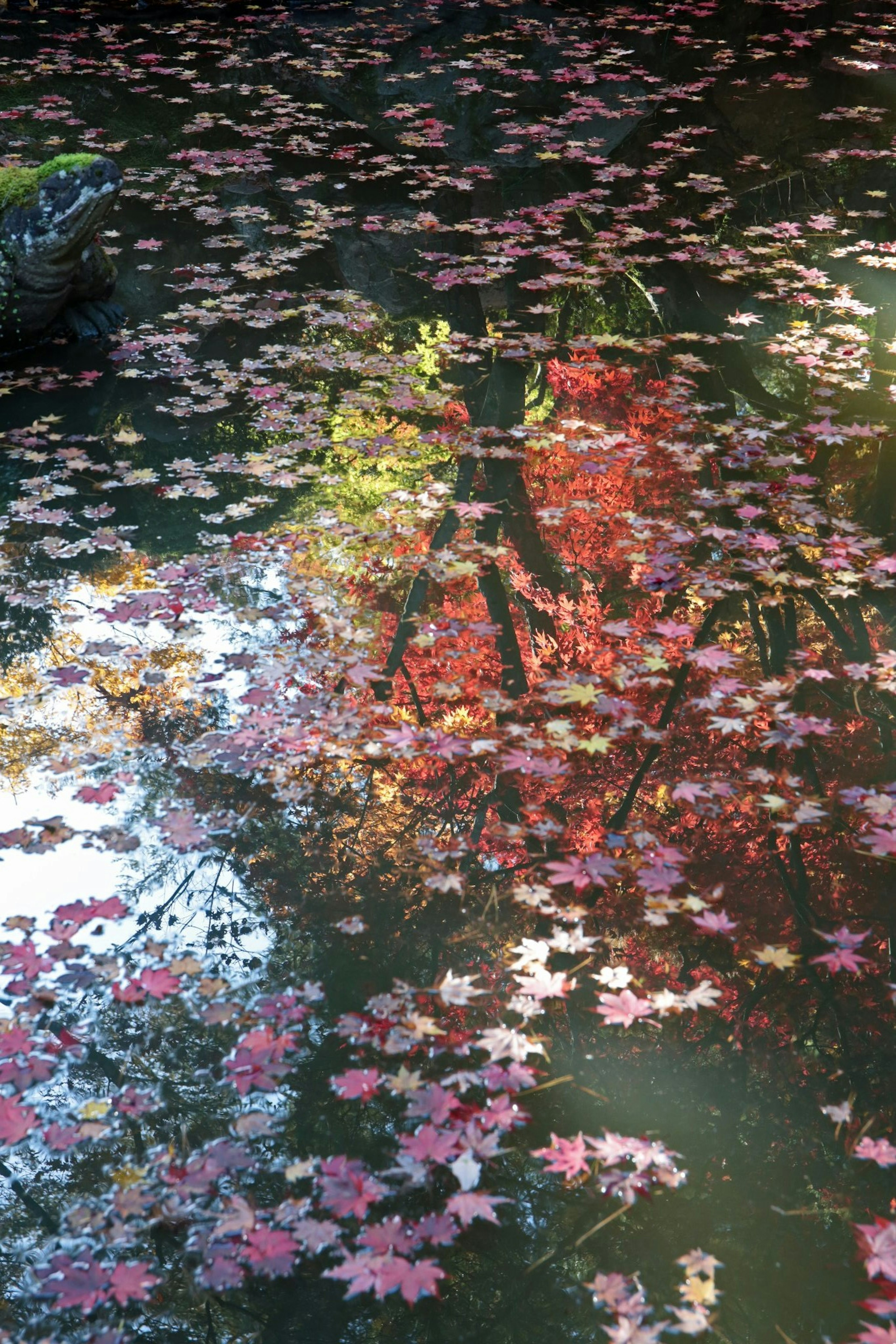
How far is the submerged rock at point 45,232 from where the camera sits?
22.9 ft

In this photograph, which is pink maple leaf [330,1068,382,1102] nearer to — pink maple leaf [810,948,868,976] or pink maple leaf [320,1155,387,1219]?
pink maple leaf [320,1155,387,1219]

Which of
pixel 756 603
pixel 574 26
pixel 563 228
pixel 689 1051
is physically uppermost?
pixel 574 26

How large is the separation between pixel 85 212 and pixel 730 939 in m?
6.69

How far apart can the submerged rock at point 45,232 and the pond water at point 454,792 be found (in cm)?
43

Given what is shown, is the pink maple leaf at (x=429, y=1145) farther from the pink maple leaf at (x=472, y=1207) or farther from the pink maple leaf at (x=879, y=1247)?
the pink maple leaf at (x=879, y=1247)

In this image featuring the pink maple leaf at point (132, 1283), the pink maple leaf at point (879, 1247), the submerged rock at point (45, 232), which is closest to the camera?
the pink maple leaf at point (132, 1283)

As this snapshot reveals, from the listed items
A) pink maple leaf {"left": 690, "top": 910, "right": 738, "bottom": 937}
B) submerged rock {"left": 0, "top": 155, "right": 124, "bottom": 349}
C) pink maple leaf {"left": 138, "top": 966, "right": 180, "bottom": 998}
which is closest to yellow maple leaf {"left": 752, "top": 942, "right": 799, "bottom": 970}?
pink maple leaf {"left": 690, "top": 910, "right": 738, "bottom": 937}

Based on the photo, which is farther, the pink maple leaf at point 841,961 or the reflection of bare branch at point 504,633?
the reflection of bare branch at point 504,633

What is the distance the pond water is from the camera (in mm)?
2596

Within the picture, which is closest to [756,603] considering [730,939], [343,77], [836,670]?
[836,670]

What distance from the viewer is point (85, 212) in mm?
7000

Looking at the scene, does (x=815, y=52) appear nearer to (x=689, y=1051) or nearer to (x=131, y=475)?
(x=131, y=475)

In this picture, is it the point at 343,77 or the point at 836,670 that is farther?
the point at 343,77

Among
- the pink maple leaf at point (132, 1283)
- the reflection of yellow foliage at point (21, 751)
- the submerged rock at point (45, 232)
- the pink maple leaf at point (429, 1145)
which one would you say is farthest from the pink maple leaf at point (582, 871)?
the submerged rock at point (45, 232)
